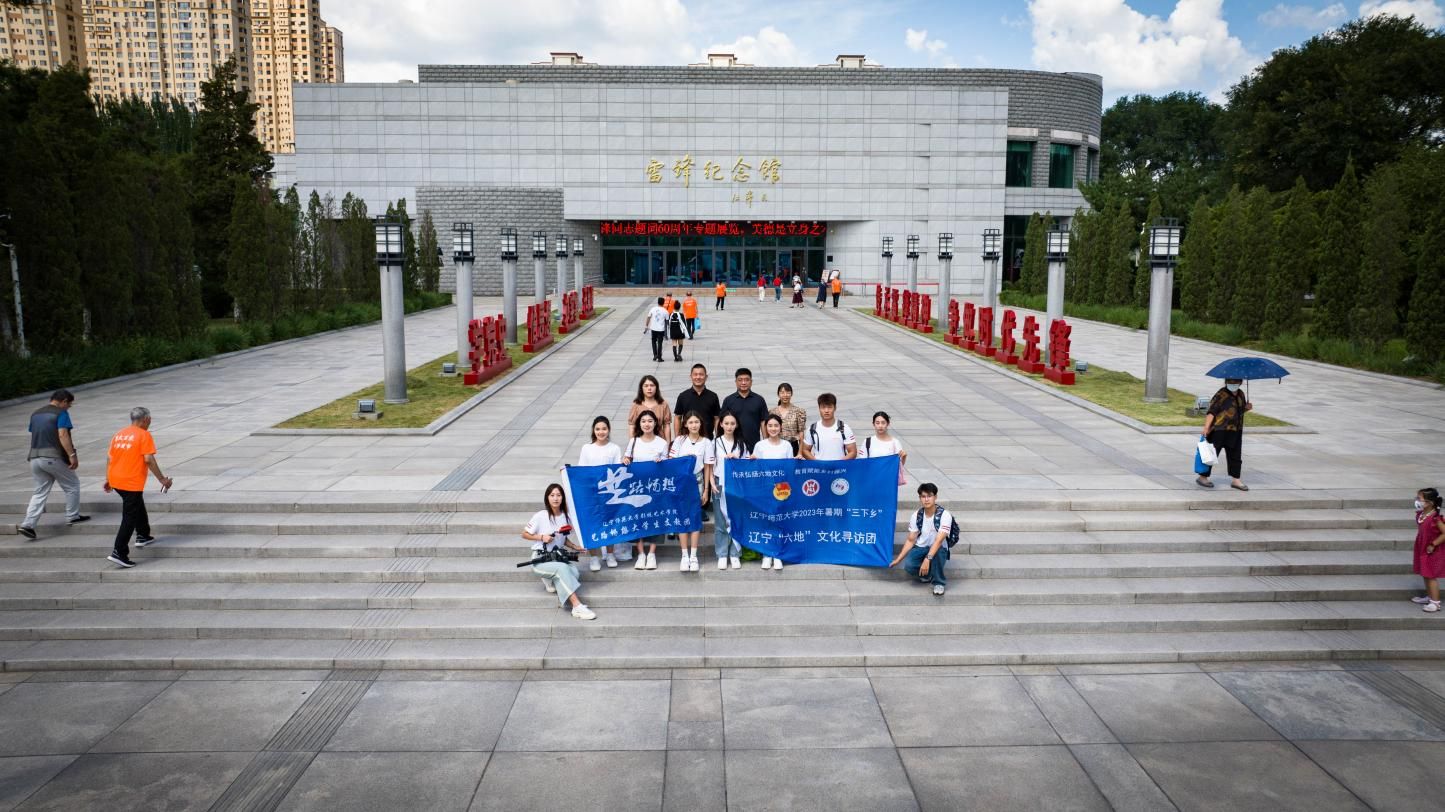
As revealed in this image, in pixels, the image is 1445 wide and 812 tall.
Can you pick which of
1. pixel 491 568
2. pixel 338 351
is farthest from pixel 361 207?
pixel 491 568

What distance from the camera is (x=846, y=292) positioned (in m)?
61.2

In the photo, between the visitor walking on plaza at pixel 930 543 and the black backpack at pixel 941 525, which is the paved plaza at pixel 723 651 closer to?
the visitor walking on plaza at pixel 930 543

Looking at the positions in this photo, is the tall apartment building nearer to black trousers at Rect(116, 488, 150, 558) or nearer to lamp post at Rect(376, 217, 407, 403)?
lamp post at Rect(376, 217, 407, 403)

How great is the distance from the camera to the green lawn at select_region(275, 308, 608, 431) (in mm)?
16125

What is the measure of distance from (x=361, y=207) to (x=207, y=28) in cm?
14050

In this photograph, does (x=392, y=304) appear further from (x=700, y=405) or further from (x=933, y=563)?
(x=933, y=563)

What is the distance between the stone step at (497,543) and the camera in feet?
33.8

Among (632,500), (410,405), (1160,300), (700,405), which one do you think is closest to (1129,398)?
(1160,300)

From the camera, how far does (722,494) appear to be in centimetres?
1009

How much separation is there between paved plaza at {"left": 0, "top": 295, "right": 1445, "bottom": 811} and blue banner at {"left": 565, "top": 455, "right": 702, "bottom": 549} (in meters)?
0.54

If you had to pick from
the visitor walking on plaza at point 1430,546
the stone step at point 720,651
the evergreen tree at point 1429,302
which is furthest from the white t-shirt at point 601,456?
the evergreen tree at point 1429,302

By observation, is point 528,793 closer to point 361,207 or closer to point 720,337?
point 720,337

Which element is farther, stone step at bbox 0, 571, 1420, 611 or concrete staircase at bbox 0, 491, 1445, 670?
stone step at bbox 0, 571, 1420, 611

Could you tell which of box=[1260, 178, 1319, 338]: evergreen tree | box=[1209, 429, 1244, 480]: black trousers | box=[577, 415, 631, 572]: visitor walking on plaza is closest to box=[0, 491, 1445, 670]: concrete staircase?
box=[1209, 429, 1244, 480]: black trousers
